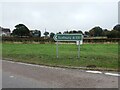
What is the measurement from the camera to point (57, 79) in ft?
29.7

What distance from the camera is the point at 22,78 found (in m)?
9.31

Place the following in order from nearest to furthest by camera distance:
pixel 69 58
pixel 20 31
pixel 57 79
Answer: pixel 57 79, pixel 69 58, pixel 20 31

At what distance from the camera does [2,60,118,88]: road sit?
8.06 m

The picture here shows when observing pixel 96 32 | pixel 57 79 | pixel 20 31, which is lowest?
pixel 57 79

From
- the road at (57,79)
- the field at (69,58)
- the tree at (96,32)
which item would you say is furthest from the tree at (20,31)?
the road at (57,79)

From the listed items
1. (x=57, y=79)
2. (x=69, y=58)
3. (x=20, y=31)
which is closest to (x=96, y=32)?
(x=20, y=31)

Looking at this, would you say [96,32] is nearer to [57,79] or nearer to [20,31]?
[20,31]

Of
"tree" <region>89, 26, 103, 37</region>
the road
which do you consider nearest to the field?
the road

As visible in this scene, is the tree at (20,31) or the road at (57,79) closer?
the road at (57,79)

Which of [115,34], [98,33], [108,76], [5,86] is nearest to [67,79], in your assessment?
[108,76]

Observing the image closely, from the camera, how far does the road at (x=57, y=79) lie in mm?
8062

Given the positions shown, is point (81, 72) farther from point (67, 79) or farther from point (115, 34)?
point (115, 34)

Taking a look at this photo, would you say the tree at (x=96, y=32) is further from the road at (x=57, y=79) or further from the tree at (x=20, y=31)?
the road at (x=57, y=79)

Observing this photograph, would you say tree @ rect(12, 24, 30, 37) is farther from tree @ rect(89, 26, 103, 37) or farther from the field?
the field
